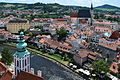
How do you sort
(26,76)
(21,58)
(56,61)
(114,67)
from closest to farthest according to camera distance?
(26,76), (21,58), (114,67), (56,61)

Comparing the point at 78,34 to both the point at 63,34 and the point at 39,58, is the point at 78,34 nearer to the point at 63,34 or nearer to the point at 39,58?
the point at 63,34

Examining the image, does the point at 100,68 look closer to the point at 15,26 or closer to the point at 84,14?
the point at 15,26

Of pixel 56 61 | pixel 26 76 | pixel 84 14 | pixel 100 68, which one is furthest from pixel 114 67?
pixel 84 14

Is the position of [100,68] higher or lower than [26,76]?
lower

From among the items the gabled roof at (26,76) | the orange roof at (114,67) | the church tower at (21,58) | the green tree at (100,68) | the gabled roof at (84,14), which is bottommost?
the orange roof at (114,67)

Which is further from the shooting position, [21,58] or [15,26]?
[15,26]

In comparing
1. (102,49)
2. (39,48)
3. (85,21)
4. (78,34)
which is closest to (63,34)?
(78,34)

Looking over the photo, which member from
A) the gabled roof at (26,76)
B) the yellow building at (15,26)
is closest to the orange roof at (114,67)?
the gabled roof at (26,76)

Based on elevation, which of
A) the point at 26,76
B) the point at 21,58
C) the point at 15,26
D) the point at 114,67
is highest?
the point at 21,58

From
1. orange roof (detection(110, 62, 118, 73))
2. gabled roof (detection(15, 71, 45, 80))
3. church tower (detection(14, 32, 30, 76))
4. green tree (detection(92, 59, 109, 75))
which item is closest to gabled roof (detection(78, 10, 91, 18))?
orange roof (detection(110, 62, 118, 73))

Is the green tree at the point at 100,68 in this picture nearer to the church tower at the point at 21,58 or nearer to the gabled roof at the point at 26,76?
the church tower at the point at 21,58

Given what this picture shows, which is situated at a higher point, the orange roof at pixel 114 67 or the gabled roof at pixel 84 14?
the gabled roof at pixel 84 14
